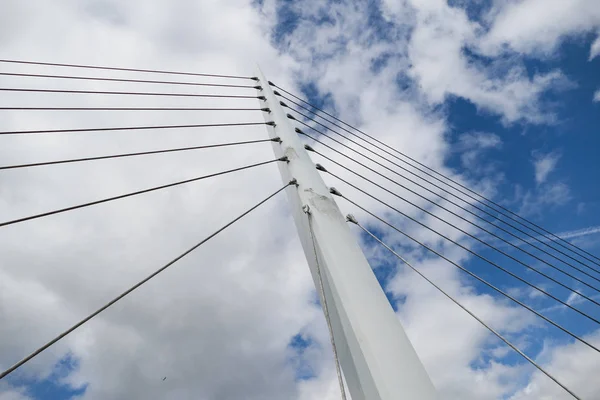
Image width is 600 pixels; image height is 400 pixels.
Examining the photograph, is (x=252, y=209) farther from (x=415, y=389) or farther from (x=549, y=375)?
(x=549, y=375)

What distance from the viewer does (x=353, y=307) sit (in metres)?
4.12

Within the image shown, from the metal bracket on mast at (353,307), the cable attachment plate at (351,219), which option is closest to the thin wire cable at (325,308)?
the metal bracket on mast at (353,307)

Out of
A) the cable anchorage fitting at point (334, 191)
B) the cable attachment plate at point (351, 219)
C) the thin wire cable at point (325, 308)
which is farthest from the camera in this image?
the cable anchorage fitting at point (334, 191)

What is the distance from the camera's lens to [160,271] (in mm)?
4363

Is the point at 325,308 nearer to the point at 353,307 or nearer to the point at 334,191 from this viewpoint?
the point at 353,307

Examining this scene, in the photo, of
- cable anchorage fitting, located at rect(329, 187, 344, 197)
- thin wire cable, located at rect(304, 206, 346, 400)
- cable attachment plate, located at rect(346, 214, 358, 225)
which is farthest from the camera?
cable anchorage fitting, located at rect(329, 187, 344, 197)

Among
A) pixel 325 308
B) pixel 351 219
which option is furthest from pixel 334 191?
pixel 325 308

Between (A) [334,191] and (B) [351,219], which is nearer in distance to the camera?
(B) [351,219]

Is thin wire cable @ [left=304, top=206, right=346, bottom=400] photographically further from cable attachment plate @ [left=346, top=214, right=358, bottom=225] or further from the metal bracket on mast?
cable attachment plate @ [left=346, top=214, right=358, bottom=225]

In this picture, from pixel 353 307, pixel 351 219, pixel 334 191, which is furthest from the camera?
pixel 334 191

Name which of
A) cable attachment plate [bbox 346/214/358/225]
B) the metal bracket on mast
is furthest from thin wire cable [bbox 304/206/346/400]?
cable attachment plate [bbox 346/214/358/225]

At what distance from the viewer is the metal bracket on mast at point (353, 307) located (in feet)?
11.4

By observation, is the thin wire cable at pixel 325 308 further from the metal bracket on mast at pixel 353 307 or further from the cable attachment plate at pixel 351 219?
the cable attachment plate at pixel 351 219

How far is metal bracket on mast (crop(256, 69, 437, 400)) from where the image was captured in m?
3.46
